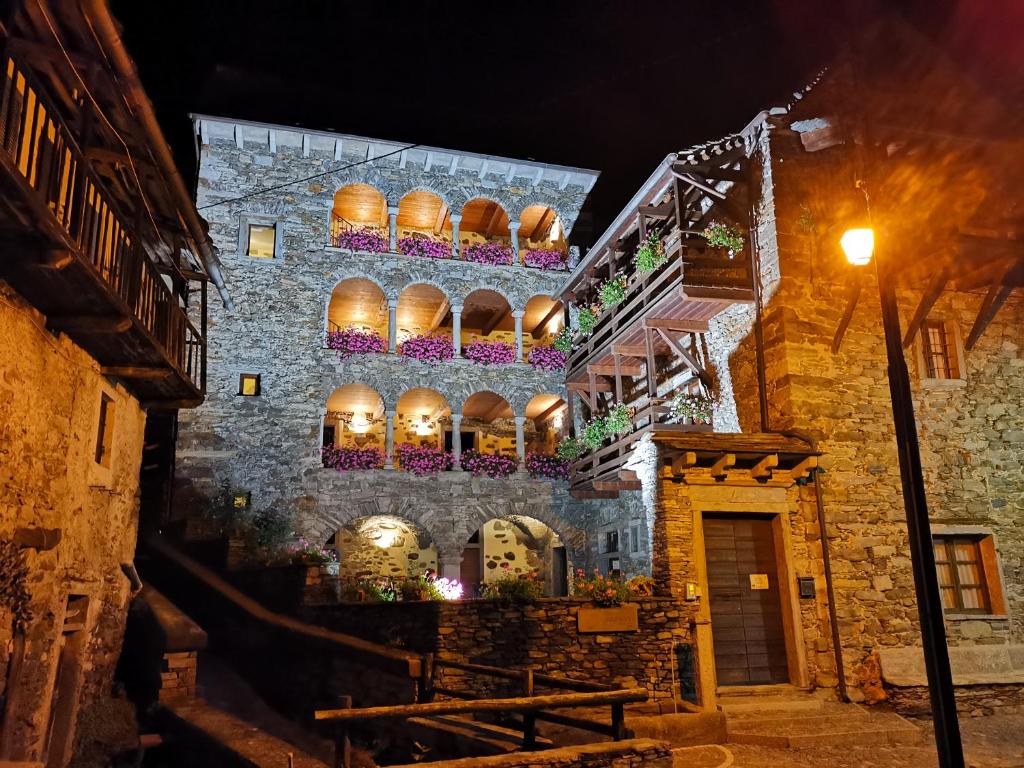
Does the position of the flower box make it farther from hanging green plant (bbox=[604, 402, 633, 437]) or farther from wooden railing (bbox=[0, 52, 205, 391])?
wooden railing (bbox=[0, 52, 205, 391])

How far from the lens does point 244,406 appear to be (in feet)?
60.0

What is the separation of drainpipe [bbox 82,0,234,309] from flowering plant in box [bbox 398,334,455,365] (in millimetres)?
8653

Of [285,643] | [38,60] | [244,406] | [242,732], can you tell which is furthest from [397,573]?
[38,60]

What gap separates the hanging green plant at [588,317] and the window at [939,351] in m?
6.90

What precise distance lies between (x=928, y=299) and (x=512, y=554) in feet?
42.7

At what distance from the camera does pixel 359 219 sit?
71.2 ft

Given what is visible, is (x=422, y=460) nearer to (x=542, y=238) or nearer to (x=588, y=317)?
(x=588, y=317)

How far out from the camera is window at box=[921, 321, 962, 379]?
1408cm

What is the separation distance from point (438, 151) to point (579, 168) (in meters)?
4.09

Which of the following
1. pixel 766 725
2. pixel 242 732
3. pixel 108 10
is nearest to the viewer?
pixel 108 10

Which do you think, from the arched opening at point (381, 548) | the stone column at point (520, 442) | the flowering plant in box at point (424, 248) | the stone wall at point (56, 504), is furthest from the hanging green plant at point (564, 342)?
the stone wall at point (56, 504)

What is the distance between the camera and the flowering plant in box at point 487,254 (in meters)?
20.8

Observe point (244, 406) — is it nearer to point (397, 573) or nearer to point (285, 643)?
point (397, 573)

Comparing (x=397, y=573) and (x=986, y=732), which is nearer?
(x=986, y=732)
